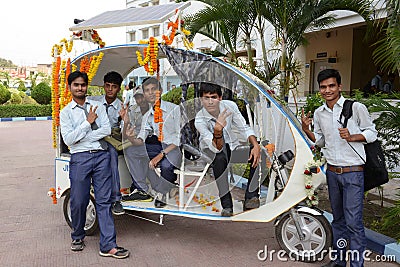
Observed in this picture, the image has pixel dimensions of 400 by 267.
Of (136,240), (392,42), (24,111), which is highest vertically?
(392,42)

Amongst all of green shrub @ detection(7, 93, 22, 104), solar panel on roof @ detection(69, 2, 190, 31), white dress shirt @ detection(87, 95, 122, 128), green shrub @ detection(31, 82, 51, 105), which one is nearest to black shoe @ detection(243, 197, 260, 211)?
white dress shirt @ detection(87, 95, 122, 128)

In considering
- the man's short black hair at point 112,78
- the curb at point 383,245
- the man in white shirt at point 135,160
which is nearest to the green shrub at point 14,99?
the man's short black hair at point 112,78

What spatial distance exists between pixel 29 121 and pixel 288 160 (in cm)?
1913

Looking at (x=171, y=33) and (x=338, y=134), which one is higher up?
(x=171, y=33)

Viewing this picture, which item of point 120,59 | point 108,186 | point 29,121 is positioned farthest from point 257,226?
point 29,121

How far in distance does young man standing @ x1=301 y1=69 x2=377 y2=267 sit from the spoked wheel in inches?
12.7

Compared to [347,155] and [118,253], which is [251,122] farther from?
[118,253]

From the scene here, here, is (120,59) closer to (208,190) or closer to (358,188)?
(208,190)

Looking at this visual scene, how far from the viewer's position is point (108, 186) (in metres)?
4.07

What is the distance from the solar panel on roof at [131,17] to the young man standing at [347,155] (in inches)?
71.3

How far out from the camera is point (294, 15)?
20.6 ft

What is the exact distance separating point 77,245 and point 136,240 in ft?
2.11

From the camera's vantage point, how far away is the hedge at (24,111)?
67.5ft
